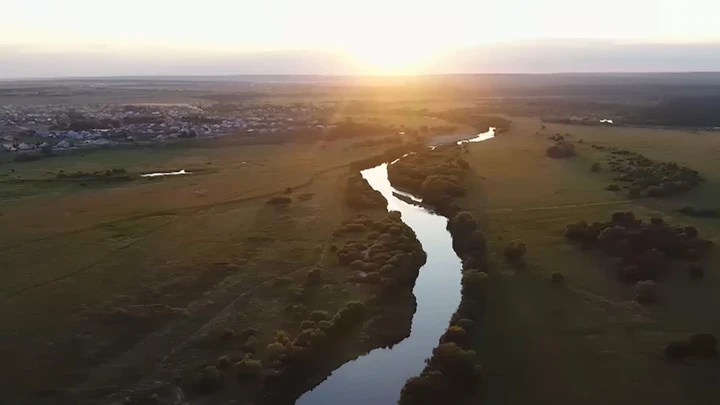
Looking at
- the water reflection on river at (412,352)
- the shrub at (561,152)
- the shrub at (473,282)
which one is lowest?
the water reflection on river at (412,352)

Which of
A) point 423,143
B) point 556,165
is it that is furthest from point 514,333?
point 423,143

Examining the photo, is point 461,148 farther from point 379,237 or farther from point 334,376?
point 334,376

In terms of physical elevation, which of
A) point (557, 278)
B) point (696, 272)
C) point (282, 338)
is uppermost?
point (696, 272)

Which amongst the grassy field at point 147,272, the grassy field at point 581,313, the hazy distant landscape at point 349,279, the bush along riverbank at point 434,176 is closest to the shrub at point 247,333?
the hazy distant landscape at point 349,279

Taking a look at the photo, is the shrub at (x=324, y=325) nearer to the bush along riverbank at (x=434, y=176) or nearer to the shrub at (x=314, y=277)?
the shrub at (x=314, y=277)

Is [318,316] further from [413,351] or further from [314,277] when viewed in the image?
[314,277]

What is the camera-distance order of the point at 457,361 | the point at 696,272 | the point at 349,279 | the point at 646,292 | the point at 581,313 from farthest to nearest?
the point at 349,279 < the point at 696,272 < the point at 646,292 < the point at 581,313 < the point at 457,361

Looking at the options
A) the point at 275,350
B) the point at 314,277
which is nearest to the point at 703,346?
the point at 275,350
